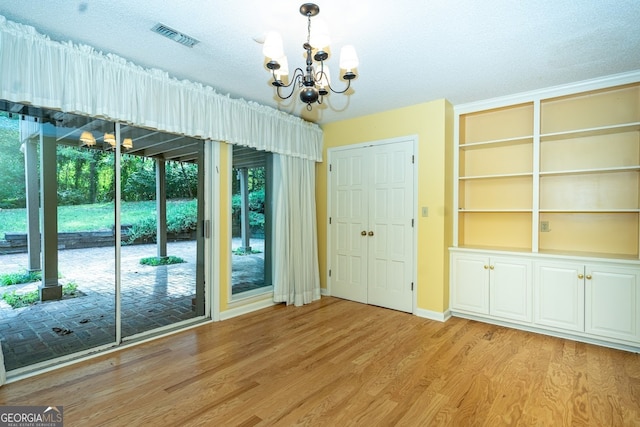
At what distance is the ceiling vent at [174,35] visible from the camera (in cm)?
226

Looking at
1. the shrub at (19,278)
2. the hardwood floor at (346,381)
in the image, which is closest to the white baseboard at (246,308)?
the hardwood floor at (346,381)

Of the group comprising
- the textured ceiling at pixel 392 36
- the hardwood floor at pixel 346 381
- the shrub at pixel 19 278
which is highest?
the textured ceiling at pixel 392 36

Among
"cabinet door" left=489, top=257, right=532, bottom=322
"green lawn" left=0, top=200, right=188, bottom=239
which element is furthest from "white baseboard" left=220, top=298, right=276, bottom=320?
"cabinet door" left=489, top=257, right=532, bottom=322

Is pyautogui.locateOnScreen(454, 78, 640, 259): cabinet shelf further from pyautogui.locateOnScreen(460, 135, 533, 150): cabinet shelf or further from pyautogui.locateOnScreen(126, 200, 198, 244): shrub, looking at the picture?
pyautogui.locateOnScreen(126, 200, 198, 244): shrub

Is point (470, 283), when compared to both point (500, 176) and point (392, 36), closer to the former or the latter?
point (500, 176)

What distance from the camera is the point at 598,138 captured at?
329cm

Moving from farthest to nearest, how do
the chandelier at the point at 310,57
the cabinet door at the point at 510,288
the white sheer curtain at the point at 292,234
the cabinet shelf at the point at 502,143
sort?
the white sheer curtain at the point at 292,234
the cabinet shelf at the point at 502,143
the cabinet door at the point at 510,288
the chandelier at the point at 310,57

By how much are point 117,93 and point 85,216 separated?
1.12 meters

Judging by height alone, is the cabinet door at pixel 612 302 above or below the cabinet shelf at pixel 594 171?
below

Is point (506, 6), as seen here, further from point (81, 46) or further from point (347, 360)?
point (81, 46)

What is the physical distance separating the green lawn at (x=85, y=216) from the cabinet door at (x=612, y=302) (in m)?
4.44

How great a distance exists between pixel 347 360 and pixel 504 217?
2.65 m

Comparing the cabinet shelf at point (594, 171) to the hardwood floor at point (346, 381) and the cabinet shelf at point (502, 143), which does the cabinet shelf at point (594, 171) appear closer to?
the cabinet shelf at point (502, 143)

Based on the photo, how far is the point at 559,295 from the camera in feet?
10.4
